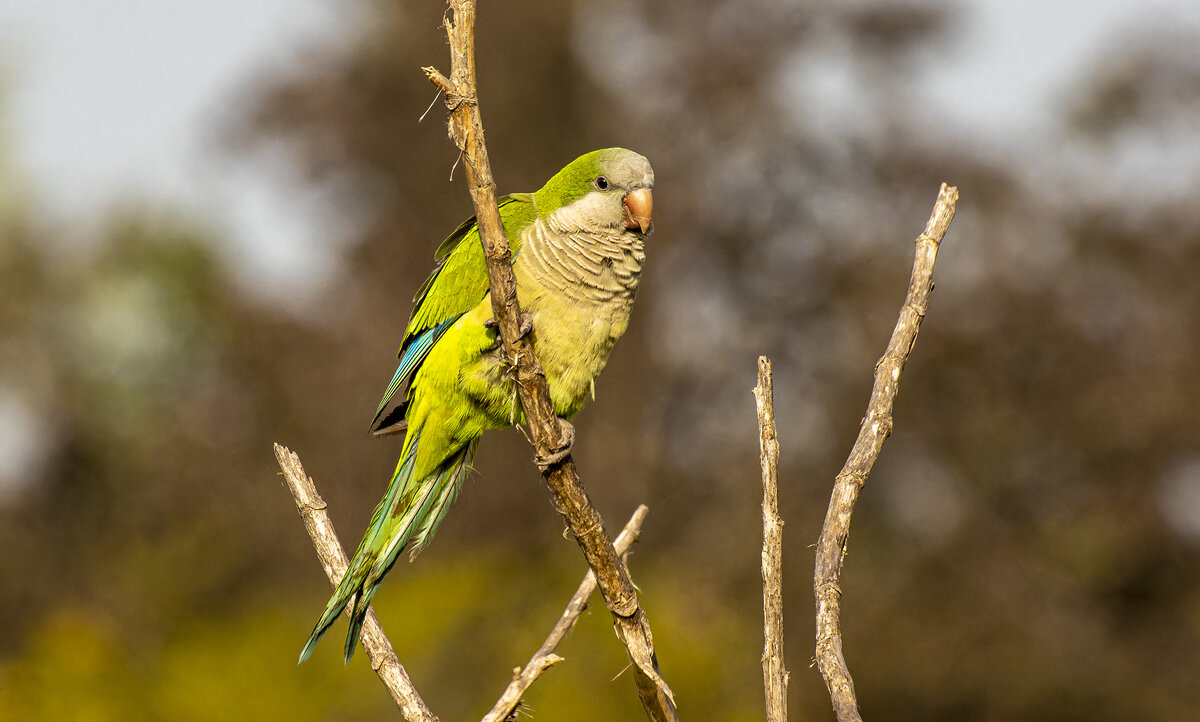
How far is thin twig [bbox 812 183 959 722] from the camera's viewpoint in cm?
300

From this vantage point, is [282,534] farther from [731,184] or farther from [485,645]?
[731,184]

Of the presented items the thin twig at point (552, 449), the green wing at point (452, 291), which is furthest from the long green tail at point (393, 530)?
the thin twig at point (552, 449)

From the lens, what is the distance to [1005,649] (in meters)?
8.60

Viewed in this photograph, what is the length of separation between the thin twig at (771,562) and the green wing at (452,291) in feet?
4.32

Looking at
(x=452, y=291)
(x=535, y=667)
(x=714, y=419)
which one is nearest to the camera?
(x=535, y=667)

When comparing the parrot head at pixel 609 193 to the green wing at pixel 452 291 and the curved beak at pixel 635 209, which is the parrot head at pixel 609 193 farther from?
the green wing at pixel 452 291

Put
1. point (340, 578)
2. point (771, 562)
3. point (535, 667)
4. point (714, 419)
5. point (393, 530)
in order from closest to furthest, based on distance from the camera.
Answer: point (771, 562) → point (535, 667) → point (340, 578) → point (393, 530) → point (714, 419)

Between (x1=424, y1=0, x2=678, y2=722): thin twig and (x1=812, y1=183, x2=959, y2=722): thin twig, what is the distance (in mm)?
548

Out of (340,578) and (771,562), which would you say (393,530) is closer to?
(340,578)

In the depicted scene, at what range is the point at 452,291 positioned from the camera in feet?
13.5

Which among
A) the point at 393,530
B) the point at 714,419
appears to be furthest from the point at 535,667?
the point at 714,419

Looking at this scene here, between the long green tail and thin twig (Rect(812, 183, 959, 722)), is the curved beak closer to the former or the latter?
the long green tail

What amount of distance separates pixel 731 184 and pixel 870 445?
29.0ft

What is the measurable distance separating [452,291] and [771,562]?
5.69 feet
